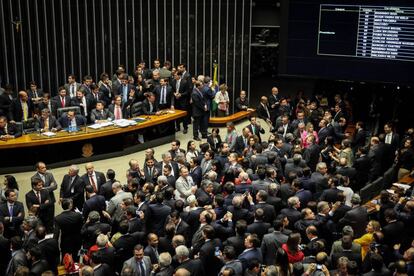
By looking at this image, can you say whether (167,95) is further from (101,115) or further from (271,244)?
(271,244)

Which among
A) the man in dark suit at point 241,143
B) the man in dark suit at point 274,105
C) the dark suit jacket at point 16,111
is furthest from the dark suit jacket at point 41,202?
the man in dark suit at point 274,105

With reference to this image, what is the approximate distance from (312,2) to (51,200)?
9.50m

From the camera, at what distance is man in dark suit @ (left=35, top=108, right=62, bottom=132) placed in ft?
45.2

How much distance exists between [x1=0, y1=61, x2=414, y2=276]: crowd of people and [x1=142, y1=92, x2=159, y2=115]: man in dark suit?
3290 millimetres

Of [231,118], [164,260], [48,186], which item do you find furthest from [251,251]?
[231,118]

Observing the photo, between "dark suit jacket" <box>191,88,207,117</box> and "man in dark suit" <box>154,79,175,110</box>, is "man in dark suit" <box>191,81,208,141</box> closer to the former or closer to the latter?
"dark suit jacket" <box>191,88,207,117</box>

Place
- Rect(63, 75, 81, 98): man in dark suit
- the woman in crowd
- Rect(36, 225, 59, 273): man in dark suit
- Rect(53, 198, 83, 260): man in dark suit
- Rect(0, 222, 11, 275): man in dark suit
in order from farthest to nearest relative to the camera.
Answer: the woman in crowd → Rect(63, 75, 81, 98): man in dark suit → Rect(53, 198, 83, 260): man in dark suit → Rect(0, 222, 11, 275): man in dark suit → Rect(36, 225, 59, 273): man in dark suit

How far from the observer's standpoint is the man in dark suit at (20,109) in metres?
14.8

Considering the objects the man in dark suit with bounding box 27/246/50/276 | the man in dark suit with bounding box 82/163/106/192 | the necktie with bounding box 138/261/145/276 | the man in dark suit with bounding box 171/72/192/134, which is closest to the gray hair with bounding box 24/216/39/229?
the man in dark suit with bounding box 27/246/50/276

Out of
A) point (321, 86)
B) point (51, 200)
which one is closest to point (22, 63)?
point (51, 200)

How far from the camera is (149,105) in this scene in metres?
15.7

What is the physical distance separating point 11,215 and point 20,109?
5618mm

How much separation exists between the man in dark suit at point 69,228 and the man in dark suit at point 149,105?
20.6ft

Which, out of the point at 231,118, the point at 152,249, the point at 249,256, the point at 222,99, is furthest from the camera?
the point at 231,118
